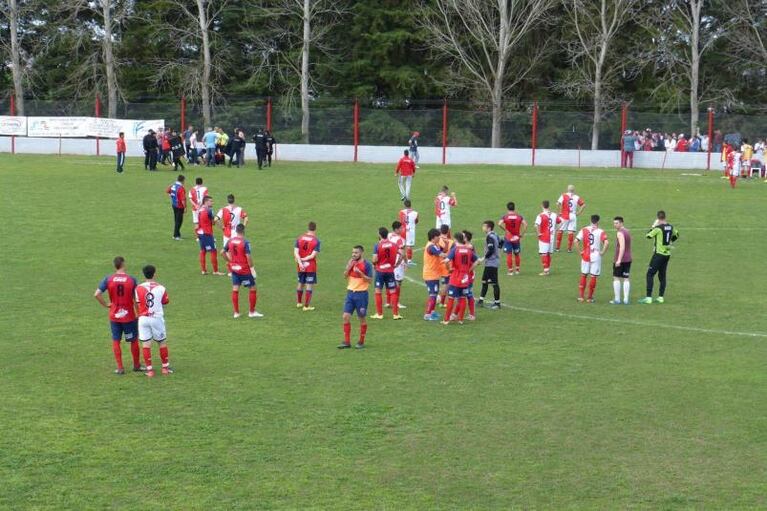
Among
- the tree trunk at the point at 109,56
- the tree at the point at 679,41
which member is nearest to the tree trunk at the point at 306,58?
the tree trunk at the point at 109,56

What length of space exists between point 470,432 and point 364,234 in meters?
20.0

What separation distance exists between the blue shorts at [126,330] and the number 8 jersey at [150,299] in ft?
1.14

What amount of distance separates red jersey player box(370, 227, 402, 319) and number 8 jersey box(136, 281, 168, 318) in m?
5.29

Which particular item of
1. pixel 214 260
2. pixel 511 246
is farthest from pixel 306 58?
pixel 511 246

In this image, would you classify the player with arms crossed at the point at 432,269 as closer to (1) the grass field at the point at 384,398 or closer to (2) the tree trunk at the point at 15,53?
(1) the grass field at the point at 384,398

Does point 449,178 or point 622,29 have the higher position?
point 622,29

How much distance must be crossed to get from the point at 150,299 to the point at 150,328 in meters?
→ 0.51

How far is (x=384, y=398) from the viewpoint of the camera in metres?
15.8

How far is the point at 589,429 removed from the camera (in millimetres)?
14391

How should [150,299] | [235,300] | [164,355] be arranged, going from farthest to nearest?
[235,300] < [164,355] < [150,299]

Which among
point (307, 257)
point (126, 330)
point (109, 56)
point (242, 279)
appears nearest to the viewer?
point (126, 330)

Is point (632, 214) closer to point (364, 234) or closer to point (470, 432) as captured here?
point (364, 234)

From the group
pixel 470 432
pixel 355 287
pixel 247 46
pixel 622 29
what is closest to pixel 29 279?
pixel 355 287

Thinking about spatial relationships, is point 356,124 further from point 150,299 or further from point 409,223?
point 150,299
